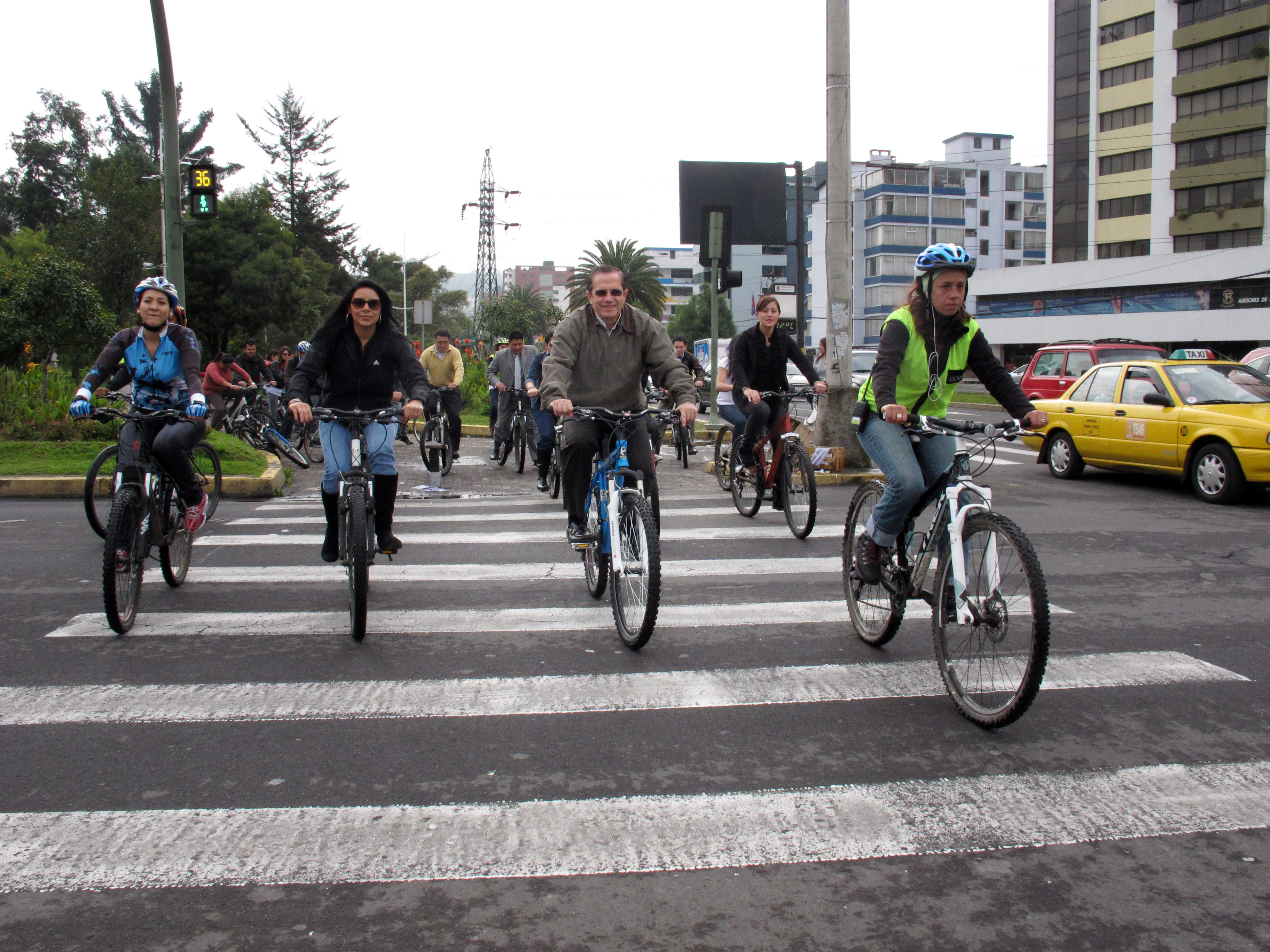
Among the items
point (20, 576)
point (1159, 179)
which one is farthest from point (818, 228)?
point (20, 576)

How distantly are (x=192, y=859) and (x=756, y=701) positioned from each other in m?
2.26

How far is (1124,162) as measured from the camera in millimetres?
62125

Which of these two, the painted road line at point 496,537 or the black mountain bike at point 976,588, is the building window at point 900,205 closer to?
the painted road line at point 496,537

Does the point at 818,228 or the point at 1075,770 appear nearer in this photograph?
the point at 1075,770

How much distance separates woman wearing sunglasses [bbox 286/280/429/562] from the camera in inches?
239

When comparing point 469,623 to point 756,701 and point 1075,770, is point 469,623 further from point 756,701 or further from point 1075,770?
point 1075,770

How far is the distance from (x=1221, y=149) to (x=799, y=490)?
A: 2309 inches

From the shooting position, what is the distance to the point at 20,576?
23.2 feet

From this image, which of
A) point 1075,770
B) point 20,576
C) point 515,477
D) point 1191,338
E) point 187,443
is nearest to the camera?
point 1075,770

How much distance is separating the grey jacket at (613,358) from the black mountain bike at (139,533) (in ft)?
7.83

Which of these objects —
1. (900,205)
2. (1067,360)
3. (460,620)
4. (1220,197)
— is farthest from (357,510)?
(900,205)

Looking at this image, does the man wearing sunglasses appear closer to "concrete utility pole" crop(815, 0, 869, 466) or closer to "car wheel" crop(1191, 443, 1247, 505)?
"concrete utility pole" crop(815, 0, 869, 466)

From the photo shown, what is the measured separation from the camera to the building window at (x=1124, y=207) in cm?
6088

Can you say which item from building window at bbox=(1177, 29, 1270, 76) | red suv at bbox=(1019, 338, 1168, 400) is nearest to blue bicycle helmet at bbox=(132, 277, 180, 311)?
red suv at bbox=(1019, 338, 1168, 400)
